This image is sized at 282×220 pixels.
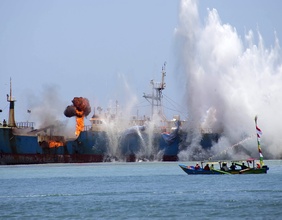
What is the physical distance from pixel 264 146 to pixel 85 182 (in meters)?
73.0

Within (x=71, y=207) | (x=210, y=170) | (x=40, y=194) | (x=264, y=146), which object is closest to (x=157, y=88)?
(x=264, y=146)

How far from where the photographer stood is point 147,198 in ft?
246

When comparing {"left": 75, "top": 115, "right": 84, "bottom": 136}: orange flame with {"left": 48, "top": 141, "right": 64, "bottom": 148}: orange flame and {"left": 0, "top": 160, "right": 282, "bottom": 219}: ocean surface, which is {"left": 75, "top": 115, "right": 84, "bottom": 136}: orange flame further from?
{"left": 0, "top": 160, "right": 282, "bottom": 219}: ocean surface

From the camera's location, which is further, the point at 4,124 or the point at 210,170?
the point at 4,124

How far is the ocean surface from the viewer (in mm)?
64375

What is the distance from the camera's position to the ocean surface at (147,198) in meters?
64.4

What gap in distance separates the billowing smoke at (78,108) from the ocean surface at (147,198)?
75.2m

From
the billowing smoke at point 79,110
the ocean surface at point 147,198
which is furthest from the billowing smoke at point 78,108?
the ocean surface at point 147,198

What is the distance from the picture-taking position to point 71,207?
69.5m

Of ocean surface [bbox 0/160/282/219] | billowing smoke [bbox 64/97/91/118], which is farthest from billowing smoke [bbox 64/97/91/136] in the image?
ocean surface [bbox 0/160/282/219]

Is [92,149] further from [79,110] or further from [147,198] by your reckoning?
[147,198]

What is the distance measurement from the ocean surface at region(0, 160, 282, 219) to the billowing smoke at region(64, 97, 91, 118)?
75.2 m

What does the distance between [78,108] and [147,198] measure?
105 meters

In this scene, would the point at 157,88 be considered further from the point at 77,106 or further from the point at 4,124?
the point at 4,124
